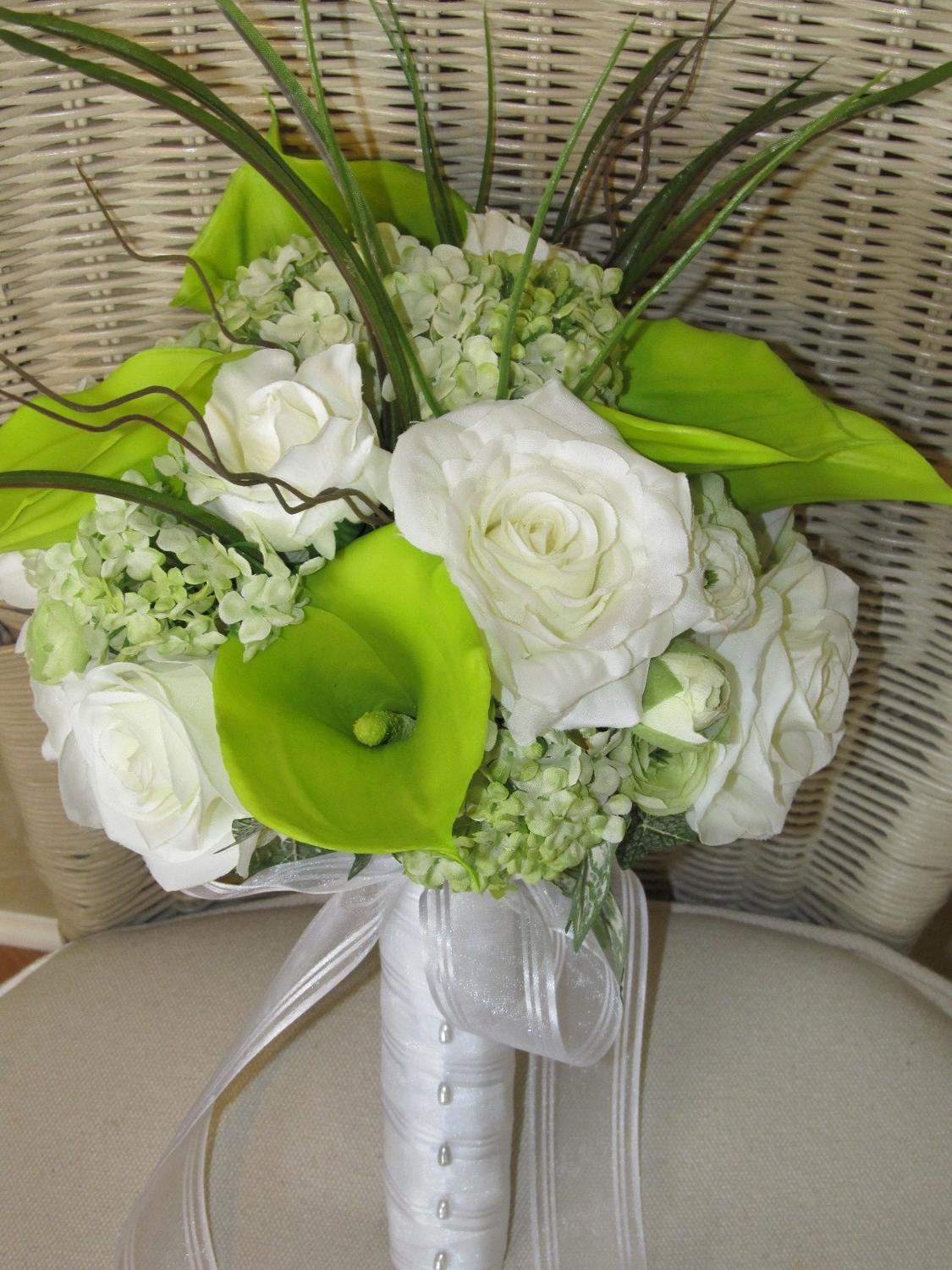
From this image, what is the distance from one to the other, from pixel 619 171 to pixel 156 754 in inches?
16.1

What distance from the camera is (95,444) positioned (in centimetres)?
47

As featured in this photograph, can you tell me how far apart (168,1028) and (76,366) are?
0.45 m

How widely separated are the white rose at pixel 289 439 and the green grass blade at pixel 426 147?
147mm

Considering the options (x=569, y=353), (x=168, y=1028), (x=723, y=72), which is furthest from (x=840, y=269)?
(x=168, y=1028)

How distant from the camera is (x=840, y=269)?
655 millimetres

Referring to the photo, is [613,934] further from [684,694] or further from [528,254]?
[528,254]

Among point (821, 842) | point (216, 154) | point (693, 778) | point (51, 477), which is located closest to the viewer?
point (51, 477)

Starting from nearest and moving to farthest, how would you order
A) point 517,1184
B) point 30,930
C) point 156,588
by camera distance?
point 156,588 → point 517,1184 → point 30,930

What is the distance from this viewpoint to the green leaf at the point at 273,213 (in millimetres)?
547

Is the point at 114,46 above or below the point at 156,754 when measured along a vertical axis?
above

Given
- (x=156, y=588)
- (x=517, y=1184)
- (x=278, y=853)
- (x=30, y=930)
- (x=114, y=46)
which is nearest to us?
(x=114, y=46)

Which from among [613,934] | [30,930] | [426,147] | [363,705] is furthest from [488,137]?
[30,930]

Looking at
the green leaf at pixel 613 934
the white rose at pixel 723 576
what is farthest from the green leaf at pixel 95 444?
the green leaf at pixel 613 934

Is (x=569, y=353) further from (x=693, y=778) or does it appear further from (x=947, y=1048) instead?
(x=947, y=1048)
